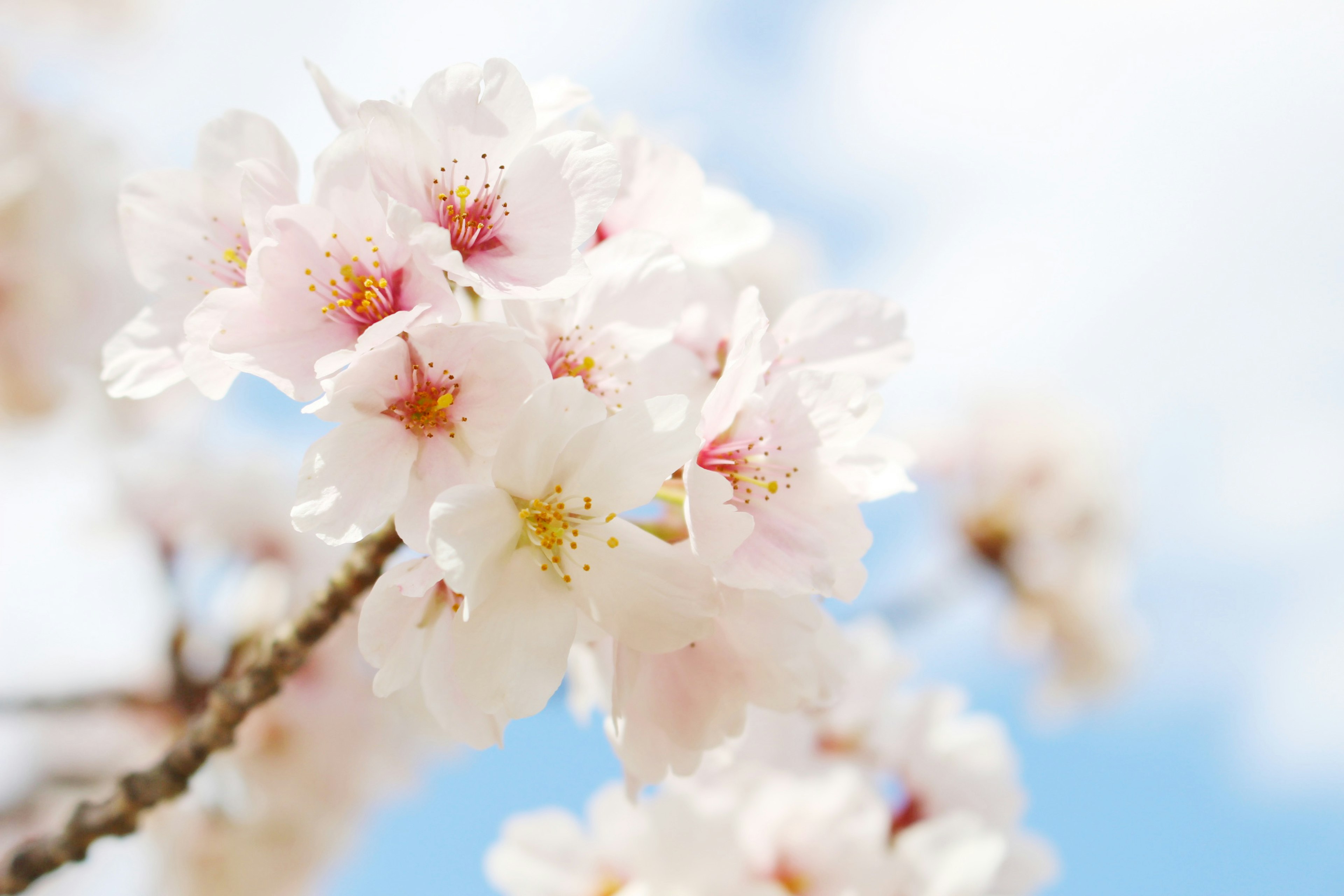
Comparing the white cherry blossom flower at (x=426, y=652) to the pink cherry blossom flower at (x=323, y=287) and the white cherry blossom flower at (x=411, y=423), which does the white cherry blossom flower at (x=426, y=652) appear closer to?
the white cherry blossom flower at (x=411, y=423)

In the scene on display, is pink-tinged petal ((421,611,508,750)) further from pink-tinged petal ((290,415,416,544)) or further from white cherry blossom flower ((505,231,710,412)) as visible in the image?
white cherry blossom flower ((505,231,710,412))

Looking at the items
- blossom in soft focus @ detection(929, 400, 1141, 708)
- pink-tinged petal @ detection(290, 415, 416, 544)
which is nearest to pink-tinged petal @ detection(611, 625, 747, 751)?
pink-tinged petal @ detection(290, 415, 416, 544)

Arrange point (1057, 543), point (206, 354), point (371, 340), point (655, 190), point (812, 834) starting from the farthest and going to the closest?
point (1057, 543)
point (812, 834)
point (655, 190)
point (206, 354)
point (371, 340)

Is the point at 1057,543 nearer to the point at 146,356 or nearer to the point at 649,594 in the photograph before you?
the point at 649,594

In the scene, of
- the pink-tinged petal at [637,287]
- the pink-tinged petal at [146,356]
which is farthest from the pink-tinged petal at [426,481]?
the pink-tinged petal at [146,356]

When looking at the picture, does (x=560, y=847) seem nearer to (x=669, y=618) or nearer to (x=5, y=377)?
(x=669, y=618)

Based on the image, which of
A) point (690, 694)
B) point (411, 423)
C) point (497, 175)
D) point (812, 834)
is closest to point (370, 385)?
point (411, 423)
